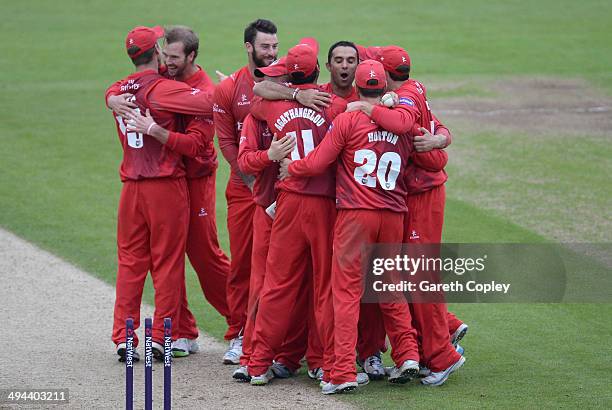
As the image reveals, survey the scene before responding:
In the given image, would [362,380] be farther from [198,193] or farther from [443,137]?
[198,193]

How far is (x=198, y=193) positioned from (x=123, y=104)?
0.93 metres

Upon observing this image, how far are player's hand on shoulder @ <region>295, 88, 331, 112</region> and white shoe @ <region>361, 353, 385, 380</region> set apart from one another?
73.6 inches

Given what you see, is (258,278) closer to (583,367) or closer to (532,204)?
(583,367)

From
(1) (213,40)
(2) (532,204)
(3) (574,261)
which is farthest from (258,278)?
(1) (213,40)

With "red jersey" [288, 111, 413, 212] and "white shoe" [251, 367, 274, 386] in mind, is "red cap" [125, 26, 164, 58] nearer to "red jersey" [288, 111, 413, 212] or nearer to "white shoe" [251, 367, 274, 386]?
"red jersey" [288, 111, 413, 212]

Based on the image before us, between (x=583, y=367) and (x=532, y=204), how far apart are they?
17.9 feet

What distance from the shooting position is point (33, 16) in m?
26.4

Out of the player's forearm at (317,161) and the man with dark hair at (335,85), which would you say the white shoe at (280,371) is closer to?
the player's forearm at (317,161)

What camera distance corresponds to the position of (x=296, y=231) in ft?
25.7

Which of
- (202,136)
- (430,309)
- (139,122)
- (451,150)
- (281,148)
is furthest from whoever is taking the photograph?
(451,150)

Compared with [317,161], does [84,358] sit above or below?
below

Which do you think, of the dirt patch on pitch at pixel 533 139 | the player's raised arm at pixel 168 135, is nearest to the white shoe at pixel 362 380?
the player's raised arm at pixel 168 135

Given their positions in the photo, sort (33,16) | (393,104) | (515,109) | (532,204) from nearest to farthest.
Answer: (393,104) < (532,204) < (515,109) < (33,16)

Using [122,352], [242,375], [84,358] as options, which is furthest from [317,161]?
[84,358]
